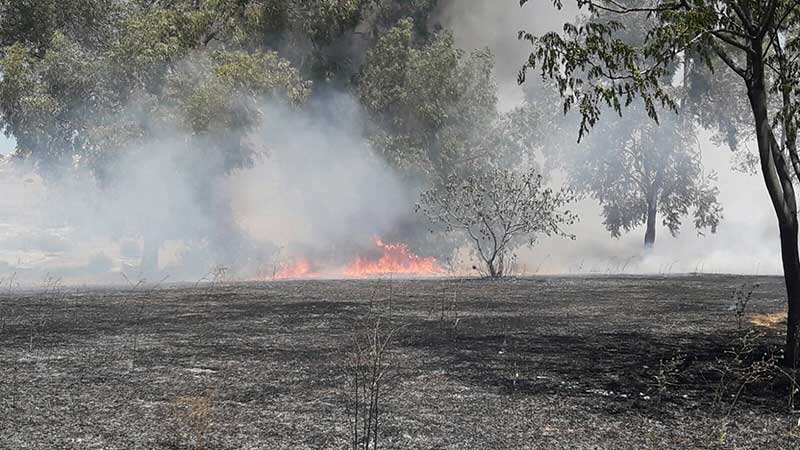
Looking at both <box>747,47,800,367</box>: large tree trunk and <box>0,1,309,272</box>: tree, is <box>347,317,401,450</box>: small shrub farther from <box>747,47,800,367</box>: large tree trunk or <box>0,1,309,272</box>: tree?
<box>0,1,309,272</box>: tree

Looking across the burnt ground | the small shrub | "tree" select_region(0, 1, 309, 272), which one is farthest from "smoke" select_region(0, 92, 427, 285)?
the small shrub

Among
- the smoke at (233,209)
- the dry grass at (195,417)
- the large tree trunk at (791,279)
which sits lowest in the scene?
the dry grass at (195,417)

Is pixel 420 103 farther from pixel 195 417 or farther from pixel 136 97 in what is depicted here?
pixel 195 417

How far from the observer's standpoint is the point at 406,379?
8.20 meters

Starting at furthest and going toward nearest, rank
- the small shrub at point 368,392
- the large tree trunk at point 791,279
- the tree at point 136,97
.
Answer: the tree at point 136,97
the large tree trunk at point 791,279
the small shrub at point 368,392

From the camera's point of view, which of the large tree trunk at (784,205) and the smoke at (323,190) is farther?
the smoke at (323,190)

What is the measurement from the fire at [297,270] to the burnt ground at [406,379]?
2144 centimetres

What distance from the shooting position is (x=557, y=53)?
9.99 m

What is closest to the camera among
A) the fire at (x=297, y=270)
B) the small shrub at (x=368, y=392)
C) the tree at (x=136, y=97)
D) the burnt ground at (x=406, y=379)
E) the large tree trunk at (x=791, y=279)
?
the small shrub at (x=368, y=392)

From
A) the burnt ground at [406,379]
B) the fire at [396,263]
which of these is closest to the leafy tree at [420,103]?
the fire at [396,263]

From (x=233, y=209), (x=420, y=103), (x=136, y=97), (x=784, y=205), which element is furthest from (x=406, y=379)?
(x=420, y=103)

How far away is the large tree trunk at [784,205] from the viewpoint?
350 inches

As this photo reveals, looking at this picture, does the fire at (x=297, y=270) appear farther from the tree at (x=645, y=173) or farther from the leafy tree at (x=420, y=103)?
the tree at (x=645, y=173)

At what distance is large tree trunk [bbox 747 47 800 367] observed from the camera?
350 inches
